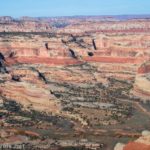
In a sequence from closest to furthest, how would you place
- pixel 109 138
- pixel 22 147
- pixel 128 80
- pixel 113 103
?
1. pixel 22 147
2. pixel 109 138
3. pixel 113 103
4. pixel 128 80

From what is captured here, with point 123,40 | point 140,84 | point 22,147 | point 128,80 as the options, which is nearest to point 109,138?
point 22,147

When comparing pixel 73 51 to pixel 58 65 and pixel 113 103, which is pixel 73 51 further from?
pixel 113 103

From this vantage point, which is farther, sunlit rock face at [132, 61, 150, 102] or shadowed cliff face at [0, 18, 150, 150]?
sunlit rock face at [132, 61, 150, 102]

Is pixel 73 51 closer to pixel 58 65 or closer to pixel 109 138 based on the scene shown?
pixel 58 65

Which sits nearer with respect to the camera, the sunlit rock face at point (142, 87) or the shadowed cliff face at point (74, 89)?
the shadowed cliff face at point (74, 89)

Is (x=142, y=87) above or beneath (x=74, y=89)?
above

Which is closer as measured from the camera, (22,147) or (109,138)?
(22,147)

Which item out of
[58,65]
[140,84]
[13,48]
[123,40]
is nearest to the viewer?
[140,84]

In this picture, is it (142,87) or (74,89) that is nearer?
(142,87)
